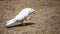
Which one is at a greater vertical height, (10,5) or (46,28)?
(10,5)

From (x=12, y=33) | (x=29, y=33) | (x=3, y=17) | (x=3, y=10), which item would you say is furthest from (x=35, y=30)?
(x=3, y=10)

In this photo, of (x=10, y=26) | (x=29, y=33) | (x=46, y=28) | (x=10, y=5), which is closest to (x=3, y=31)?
(x=10, y=26)

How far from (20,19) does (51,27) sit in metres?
0.39

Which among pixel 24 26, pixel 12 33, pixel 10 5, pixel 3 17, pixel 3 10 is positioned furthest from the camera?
pixel 10 5

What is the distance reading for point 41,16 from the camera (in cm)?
289

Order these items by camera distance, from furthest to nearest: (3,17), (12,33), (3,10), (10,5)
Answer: (10,5), (3,10), (3,17), (12,33)

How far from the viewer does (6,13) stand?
3.00 metres

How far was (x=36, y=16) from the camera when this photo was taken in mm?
2904

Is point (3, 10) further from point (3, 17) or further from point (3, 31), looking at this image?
point (3, 31)

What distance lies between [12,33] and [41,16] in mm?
587

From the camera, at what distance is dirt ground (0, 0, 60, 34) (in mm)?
2533

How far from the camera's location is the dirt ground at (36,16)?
99.7 inches

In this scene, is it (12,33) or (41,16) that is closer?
(12,33)

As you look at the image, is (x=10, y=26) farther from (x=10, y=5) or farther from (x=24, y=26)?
(x=10, y=5)
